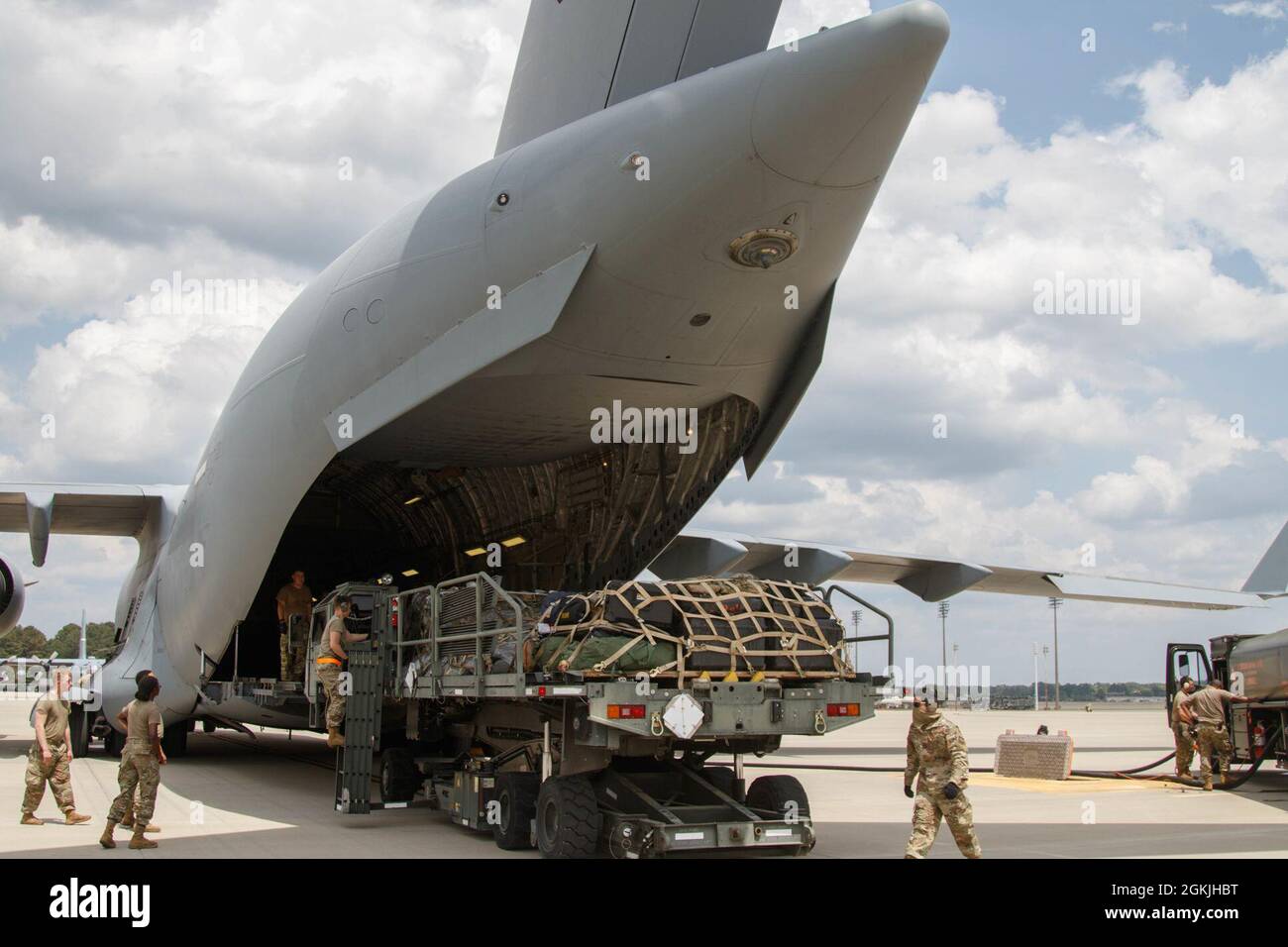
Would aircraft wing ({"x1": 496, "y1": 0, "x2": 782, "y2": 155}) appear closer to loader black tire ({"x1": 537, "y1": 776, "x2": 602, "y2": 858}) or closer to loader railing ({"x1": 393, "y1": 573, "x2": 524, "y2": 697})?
loader railing ({"x1": 393, "y1": 573, "x2": 524, "y2": 697})

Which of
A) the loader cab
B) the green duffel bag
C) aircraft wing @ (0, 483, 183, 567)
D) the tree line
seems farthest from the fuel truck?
the tree line

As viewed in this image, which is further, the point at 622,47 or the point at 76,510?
the point at 76,510

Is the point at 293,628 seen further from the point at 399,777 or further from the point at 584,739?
the point at 584,739

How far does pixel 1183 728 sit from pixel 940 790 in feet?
26.7

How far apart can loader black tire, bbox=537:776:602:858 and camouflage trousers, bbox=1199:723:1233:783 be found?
8.82 metres

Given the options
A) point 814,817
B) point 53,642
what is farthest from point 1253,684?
point 53,642

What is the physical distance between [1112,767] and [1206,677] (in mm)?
2856

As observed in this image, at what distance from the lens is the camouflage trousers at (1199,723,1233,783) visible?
1352 centimetres

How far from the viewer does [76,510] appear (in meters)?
18.0
